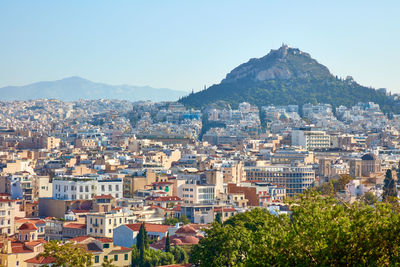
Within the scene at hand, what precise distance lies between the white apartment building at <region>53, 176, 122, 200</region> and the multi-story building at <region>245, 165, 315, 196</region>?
22.4 m

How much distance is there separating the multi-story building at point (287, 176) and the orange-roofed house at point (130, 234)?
33101mm

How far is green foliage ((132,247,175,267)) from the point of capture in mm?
43469

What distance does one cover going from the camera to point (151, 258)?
43.8 metres

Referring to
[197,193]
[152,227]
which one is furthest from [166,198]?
[152,227]

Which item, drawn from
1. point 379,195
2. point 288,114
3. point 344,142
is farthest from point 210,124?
point 379,195

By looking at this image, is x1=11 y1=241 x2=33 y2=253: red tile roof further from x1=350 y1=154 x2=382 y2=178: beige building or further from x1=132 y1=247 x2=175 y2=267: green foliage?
x1=350 y1=154 x2=382 y2=178: beige building

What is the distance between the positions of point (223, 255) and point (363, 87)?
16427 centimetres

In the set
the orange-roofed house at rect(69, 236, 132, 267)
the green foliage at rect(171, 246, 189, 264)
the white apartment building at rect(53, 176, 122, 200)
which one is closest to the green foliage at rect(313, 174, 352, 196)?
the white apartment building at rect(53, 176, 122, 200)

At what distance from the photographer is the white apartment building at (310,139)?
12700 centimetres

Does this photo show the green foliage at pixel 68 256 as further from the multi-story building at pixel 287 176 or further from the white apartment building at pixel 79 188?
the multi-story building at pixel 287 176

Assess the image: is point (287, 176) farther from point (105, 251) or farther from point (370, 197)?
point (105, 251)

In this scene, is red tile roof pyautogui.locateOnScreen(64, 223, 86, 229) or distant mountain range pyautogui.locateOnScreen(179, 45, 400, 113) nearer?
red tile roof pyautogui.locateOnScreen(64, 223, 86, 229)

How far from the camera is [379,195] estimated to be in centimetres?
6812

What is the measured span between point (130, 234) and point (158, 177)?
72.0ft
